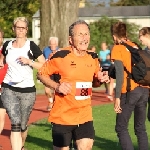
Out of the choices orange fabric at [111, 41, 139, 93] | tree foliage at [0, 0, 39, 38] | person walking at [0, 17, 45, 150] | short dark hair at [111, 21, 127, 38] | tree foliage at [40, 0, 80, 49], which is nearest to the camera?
orange fabric at [111, 41, 139, 93]

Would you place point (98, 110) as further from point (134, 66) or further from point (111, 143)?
point (134, 66)

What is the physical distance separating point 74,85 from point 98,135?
Answer: 17.4 ft

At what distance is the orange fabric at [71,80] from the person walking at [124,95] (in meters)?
1.48

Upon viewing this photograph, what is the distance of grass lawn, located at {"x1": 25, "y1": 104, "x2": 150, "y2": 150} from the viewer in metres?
11.0

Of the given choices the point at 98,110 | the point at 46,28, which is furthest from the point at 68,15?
the point at 98,110

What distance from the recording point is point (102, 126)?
13750mm

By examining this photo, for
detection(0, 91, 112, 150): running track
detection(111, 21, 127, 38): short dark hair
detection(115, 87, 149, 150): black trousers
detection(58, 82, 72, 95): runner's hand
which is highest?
detection(111, 21, 127, 38): short dark hair

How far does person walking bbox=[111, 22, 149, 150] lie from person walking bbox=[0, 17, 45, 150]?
1.19 metres

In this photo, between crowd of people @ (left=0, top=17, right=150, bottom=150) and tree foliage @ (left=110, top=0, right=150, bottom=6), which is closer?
crowd of people @ (left=0, top=17, right=150, bottom=150)

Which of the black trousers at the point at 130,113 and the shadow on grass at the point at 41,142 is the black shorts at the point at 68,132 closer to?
the black trousers at the point at 130,113

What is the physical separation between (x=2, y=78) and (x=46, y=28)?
19.5 meters

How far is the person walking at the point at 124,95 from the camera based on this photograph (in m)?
8.67

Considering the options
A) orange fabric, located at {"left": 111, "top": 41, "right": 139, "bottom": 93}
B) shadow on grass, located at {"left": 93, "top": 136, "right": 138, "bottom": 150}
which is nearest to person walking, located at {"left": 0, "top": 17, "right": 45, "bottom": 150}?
orange fabric, located at {"left": 111, "top": 41, "right": 139, "bottom": 93}

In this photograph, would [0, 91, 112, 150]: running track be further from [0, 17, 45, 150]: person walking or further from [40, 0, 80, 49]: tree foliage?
[40, 0, 80, 49]: tree foliage
